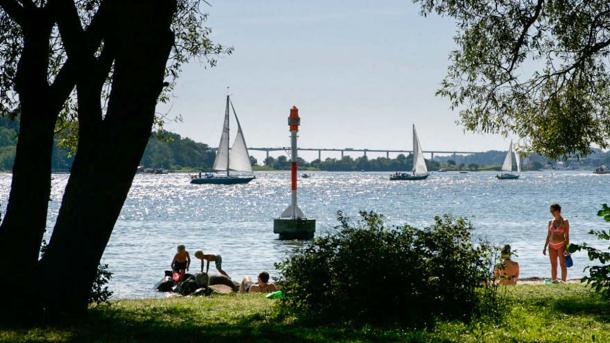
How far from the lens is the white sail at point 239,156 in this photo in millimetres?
108562

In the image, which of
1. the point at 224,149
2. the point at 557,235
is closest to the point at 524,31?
the point at 557,235

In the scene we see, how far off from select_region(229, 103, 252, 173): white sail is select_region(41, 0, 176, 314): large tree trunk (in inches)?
3755

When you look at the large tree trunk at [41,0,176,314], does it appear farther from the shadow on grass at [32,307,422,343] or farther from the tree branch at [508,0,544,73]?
the tree branch at [508,0,544,73]

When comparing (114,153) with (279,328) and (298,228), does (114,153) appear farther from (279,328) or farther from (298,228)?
(298,228)

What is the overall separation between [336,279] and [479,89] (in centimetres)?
875

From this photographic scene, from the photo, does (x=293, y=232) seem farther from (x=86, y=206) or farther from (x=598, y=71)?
(x=86, y=206)

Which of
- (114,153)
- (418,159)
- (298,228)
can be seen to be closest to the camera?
(114,153)

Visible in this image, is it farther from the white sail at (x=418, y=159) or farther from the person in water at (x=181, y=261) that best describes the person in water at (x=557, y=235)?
the white sail at (x=418, y=159)

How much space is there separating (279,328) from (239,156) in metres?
101

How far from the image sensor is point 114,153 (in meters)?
10.9

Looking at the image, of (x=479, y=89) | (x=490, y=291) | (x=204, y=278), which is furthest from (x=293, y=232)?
(x=490, y=291)

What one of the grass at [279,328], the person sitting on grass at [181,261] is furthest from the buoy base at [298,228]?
the grass at [279,328]

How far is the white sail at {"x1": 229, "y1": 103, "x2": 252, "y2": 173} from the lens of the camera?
108562mm

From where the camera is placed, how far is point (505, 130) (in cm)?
1998
